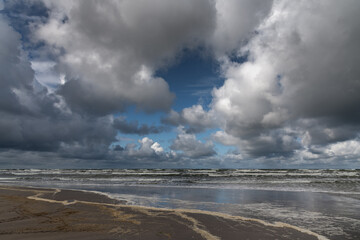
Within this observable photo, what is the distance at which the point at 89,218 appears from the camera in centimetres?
1205

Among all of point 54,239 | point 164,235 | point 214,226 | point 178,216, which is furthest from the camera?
point 178,216

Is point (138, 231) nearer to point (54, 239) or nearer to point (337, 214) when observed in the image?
point (54, 239)

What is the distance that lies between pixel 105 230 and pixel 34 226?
330 centimetres

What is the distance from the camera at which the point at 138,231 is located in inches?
385

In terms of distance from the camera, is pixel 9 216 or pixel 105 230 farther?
pixel 9 216

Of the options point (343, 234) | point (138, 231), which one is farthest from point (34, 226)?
point (343, 234)

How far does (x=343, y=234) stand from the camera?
9.97 meters

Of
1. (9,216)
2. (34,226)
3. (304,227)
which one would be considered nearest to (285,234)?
(304,227)

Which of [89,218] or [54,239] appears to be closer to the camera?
[54,239]

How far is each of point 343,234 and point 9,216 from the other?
16.5 m

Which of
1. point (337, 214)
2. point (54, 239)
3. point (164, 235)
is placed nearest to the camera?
point (54, 239)

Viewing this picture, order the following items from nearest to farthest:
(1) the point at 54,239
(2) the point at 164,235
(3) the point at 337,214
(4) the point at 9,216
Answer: (1) the point at 54,239, (2) the point at 164,235, (4) the point at 9,216, (3) the point at 337,214

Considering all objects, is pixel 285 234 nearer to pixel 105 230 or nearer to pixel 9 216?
pixel 105 230

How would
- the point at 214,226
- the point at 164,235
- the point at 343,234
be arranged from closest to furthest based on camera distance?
1. the point at 164,235
2. the point at 343,234
3. the point at 214,226
